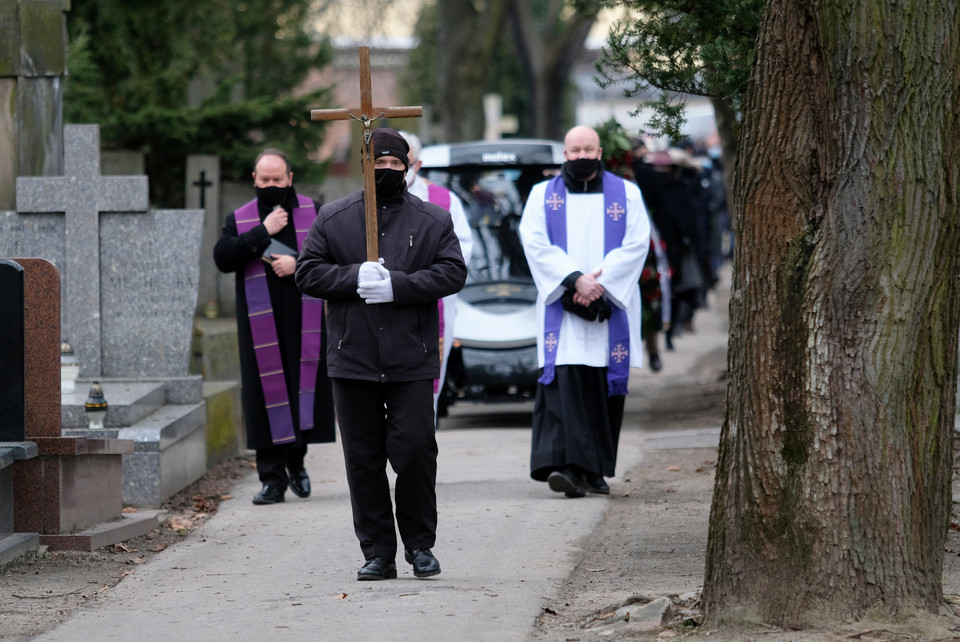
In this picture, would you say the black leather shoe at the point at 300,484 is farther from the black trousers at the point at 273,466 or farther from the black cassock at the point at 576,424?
the black cassock at the point at 576,424

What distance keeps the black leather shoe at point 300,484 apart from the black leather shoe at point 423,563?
268 cm

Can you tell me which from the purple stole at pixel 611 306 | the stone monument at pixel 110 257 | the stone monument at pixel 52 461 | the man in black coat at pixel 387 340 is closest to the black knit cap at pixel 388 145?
the man in black coat at pixel 387 340

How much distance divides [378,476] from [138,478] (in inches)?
106

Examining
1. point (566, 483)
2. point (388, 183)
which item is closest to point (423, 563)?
point (388, 183)

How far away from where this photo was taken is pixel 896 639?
15.6ft

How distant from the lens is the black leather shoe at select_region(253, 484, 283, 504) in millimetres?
8719

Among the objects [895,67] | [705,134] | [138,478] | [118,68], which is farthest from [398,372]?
[705,134]

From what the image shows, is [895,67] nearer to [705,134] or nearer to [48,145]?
[48,145]

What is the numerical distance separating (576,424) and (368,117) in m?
2.78

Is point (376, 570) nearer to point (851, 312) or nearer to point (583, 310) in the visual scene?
point (851, 312)

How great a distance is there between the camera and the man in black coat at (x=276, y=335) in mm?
8750

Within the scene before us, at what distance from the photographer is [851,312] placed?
4871mm

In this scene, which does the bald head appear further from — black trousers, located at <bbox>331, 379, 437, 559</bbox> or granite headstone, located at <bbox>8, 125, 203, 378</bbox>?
black trousers, located at <bbox>331, 379, 437, 559</bbox>

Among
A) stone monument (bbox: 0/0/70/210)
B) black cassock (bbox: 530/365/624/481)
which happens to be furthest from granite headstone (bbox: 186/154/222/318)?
black cassock (bbox: 530/365/624/481)
